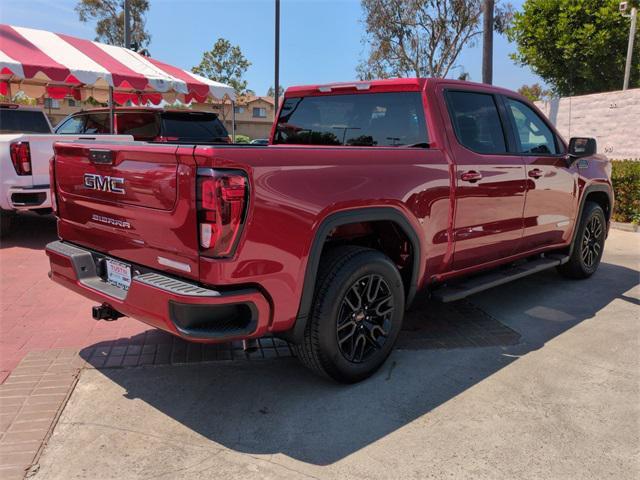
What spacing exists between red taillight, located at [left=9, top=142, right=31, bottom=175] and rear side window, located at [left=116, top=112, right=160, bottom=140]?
2.03 meters

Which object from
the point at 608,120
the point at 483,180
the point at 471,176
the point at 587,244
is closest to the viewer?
the point at 471,176

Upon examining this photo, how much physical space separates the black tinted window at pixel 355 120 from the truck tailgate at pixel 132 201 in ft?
5.90

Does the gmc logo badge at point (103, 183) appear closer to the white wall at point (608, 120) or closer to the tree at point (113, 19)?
the white wall at point (608, 120)

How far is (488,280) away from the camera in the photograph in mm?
Result: 4449

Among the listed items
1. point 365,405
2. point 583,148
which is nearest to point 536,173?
point 583,148

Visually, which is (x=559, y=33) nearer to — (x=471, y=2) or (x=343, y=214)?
(x=471, y=2)

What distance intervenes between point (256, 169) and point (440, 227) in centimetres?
168

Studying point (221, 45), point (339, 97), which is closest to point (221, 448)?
point (339, 97)

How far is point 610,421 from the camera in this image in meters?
3.17

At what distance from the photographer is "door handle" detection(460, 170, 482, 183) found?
3.92 meters

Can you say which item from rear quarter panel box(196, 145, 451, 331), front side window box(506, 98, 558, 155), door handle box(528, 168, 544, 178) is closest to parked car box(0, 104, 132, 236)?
rear quarter panel box(196, 145, 451, 331)

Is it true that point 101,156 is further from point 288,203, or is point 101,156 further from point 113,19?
point 113,19

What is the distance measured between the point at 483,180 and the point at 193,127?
599 centimetres

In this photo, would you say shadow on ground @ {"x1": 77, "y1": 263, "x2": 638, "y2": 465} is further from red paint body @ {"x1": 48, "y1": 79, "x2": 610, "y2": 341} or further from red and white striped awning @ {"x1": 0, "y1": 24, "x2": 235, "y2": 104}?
red and white striped awning @ {"x1": 0, "y1": 24, "x2": 235, "y2": 104}
